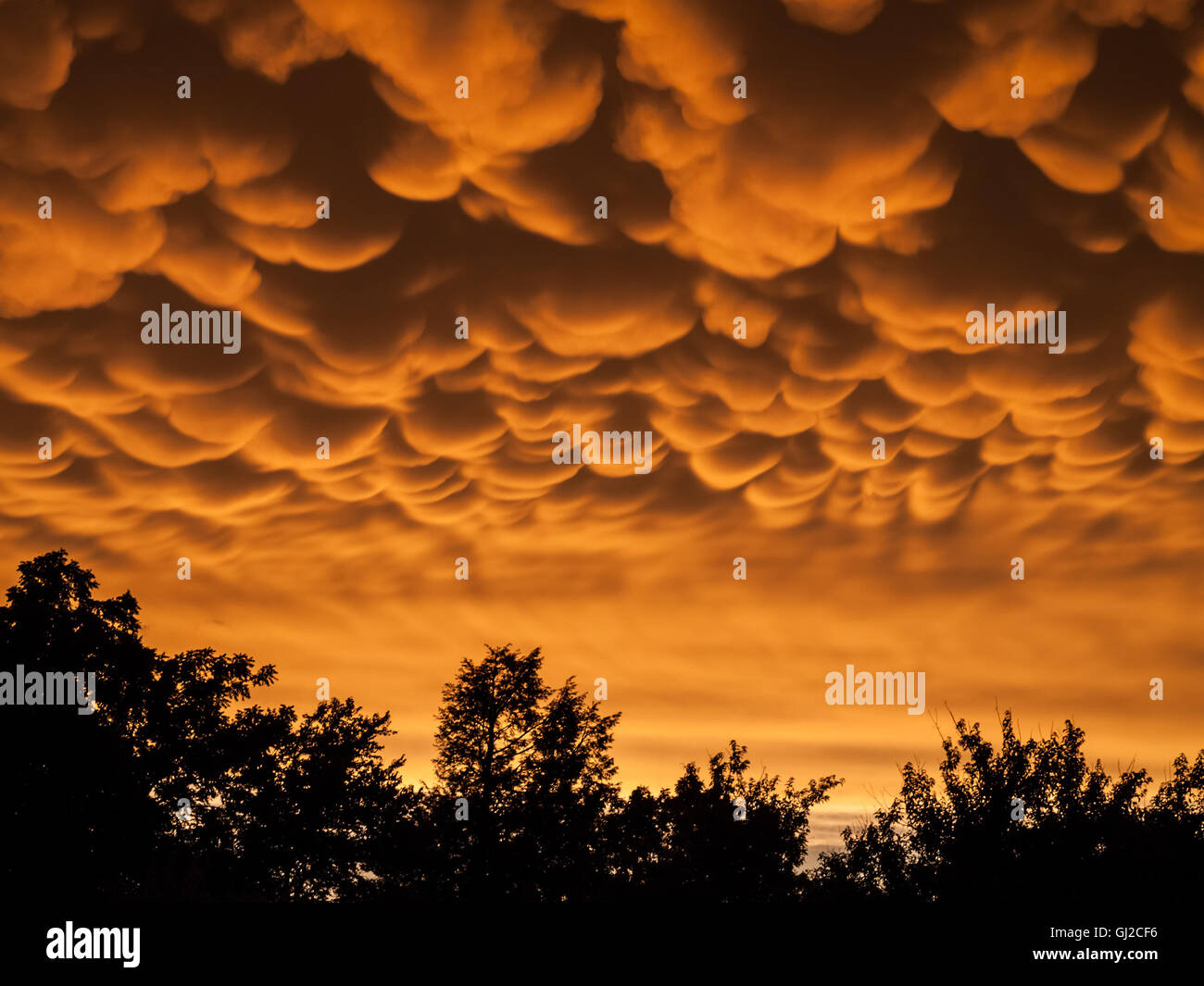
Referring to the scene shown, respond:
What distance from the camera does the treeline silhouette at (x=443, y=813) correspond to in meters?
27.0

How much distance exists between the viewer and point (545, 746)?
129ft

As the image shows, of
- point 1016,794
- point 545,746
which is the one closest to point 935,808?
point 1016,794

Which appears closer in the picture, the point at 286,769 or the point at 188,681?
the point at 188,681

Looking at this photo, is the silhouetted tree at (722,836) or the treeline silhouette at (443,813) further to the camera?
the silhouetted tree at (722,836)

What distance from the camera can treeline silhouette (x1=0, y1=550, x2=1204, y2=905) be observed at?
88.6 feet

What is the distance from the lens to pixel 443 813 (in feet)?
123

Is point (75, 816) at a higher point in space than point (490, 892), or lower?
higher

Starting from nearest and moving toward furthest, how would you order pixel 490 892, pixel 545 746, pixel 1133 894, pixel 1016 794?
pixel 1133 894
pixel 1016 794
pixel 490 892
pixel 545 746

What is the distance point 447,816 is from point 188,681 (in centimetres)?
1231

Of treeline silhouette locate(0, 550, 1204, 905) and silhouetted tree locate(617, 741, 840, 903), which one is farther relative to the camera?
silhouetted tree locate(617, 741, 840, 903)

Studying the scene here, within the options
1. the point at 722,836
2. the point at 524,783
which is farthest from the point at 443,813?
the point at 722,836

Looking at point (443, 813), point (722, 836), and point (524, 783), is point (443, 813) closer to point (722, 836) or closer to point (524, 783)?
point (524, 783)
